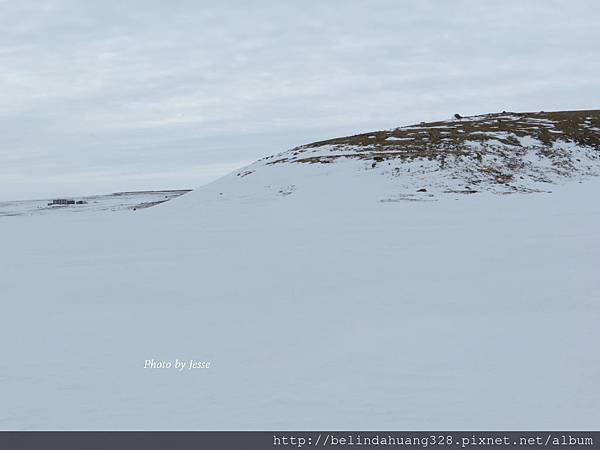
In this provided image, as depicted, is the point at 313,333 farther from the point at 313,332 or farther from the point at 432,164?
the point at 432,164

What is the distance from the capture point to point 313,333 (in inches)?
299

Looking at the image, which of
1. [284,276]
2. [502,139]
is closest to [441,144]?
[502,139]

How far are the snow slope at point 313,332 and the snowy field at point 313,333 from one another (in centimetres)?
3

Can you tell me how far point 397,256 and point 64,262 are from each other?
882 centimetres

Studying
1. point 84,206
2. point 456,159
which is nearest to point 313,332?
point 456,159

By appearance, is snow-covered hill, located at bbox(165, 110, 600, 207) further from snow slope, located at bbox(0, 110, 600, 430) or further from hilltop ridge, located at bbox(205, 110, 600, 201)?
snow slope, located at bbox(0, 110, 600, 430)

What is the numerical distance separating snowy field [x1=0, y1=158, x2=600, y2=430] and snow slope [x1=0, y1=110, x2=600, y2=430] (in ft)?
0.09

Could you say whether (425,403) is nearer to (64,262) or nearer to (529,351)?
(529,351)

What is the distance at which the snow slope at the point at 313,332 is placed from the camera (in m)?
5.34

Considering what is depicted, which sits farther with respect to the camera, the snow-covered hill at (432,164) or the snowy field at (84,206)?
the snowy field at (84,206)

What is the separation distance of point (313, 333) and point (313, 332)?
0.05 meters

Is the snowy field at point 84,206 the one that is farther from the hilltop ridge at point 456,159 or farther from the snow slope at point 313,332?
the snow slope at point 313,332

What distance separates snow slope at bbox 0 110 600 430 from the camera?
210 inches

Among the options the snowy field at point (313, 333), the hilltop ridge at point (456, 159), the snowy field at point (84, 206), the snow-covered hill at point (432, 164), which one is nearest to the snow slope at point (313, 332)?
the snowy field at point (313, 333)
